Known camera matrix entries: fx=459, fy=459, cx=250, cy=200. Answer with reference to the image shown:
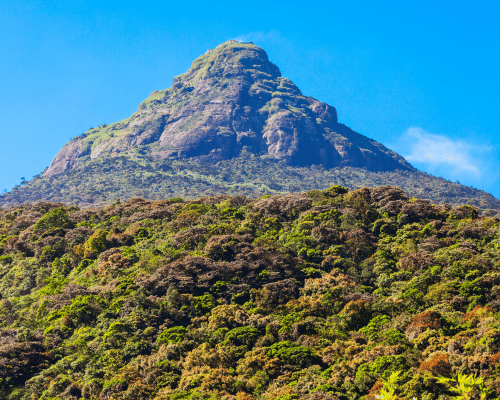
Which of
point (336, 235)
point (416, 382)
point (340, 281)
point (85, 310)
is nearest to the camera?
point (416, 382)

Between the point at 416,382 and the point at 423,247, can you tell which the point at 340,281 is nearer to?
the point at 423,247

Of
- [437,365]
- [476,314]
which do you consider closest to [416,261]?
[476,314]

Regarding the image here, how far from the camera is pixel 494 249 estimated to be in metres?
54.3

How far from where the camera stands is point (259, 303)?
49625 mm

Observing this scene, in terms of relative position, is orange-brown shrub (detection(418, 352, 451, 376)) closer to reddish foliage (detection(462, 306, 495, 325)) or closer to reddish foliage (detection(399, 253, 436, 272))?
reddish foliage (detection(462, 306, 495, 325))

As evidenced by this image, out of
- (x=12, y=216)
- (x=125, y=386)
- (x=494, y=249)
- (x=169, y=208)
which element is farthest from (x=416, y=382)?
(x=12, y=216)

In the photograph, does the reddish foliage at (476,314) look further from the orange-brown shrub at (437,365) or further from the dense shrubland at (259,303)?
the orange-brown shrub at (437,365)

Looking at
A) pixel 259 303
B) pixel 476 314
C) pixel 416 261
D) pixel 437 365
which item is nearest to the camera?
pixel 437 365

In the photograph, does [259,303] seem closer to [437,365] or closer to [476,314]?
[476,314]

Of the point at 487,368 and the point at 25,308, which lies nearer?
the point at 487,368

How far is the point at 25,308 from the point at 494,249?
57006 millimetres

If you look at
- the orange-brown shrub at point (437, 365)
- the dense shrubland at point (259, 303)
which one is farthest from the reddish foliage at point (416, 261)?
the orange-brown shrub at point (437, 365)

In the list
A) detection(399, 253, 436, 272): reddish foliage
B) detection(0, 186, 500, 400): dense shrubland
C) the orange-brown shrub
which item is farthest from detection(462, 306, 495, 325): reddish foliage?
detection(399, 253, 436, 272): reddish foliage

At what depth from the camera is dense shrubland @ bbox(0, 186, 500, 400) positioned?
35.2 meters
